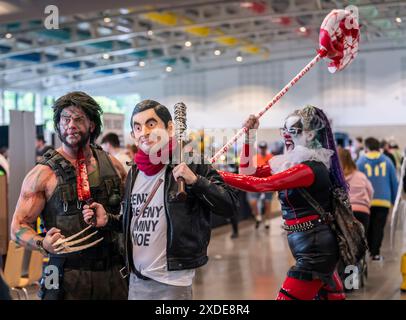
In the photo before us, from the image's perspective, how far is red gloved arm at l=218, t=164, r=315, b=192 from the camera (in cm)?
319

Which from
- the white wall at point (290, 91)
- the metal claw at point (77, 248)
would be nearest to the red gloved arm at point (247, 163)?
the metal claw at point (77, 248)

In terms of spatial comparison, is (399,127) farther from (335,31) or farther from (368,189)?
(335,31)

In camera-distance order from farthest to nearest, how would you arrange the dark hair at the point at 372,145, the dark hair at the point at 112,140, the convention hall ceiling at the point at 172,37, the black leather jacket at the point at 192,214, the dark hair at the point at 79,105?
the convention hall ceiling at the point at 172,37 → the dark hair at the point at 372,145 → the dark hair at the point at 112,140 → the dark hair at the point at 79,105 → the black leather jacket at the point at 192,214

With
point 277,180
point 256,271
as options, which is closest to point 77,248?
point 277,180

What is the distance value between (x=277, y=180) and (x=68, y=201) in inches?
42.3

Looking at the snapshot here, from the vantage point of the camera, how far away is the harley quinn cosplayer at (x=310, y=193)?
133 inches

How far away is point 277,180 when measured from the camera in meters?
3.26

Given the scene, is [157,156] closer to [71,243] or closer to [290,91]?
[71,243]

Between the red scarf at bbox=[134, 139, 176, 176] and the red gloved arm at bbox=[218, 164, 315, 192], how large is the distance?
63cm

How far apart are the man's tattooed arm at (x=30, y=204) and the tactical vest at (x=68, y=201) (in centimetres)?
4

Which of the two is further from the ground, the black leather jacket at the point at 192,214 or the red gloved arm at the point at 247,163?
the red gloved arm at the point at 247,163

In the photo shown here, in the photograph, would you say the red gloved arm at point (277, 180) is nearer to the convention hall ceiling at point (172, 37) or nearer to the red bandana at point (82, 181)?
the red bandana at point (82, 181)

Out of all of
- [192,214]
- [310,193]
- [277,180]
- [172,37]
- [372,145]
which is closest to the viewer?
[192,214]
